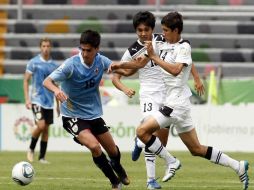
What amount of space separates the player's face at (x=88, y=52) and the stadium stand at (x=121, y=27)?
52.3ft

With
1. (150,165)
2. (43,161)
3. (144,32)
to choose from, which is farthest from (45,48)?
(150,165)

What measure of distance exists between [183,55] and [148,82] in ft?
7.34

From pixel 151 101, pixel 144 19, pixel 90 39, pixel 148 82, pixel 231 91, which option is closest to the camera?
pixel 90 39

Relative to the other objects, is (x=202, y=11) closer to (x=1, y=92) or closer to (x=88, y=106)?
(x=1, y=92)

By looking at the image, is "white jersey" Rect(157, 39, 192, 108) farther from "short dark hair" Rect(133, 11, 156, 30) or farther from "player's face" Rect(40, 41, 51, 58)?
"player's face" Rect(40, 41, 51, 58)

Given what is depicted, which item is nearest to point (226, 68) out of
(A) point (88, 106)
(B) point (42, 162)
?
(B) point (42, 162)

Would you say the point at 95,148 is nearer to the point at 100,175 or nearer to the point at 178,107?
the point at 178,107

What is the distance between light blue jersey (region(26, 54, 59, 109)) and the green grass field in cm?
128

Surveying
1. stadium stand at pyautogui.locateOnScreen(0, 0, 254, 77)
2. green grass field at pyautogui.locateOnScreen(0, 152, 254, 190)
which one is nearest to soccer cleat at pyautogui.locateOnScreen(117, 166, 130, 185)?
green grass field at pyautogui.locateOnScreen(0, 152, 254, 190)

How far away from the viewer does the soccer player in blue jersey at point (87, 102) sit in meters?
11.2

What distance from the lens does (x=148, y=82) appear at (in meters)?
13.6

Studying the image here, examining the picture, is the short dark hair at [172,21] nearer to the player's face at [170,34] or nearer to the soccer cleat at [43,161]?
the player's face at [170,34]

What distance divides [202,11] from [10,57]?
22.3 ft

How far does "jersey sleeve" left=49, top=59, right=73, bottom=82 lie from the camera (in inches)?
441
